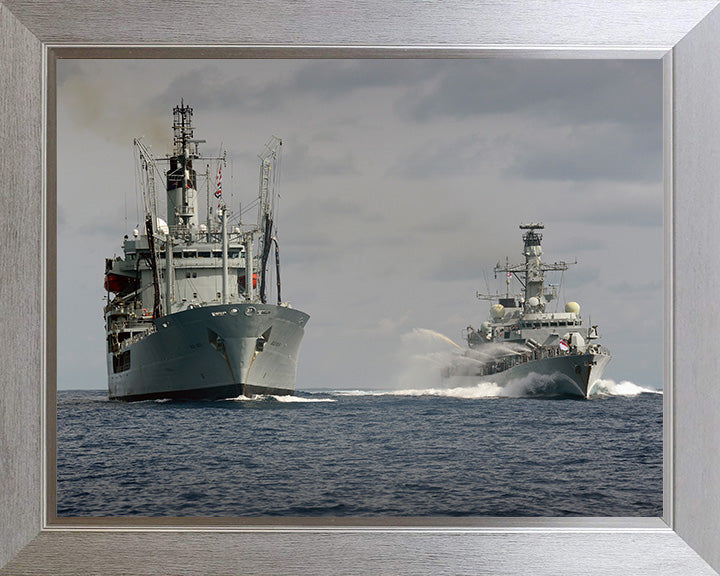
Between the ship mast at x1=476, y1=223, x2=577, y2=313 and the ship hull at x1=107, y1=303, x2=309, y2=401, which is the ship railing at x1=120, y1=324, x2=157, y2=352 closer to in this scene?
the ship hull at x1=107, y1=303, x2=309, y2=401

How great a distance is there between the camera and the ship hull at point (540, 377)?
10117mm

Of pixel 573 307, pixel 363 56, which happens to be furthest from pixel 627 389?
pixel 363 56

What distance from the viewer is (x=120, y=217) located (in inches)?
257

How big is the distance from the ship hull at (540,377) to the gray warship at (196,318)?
8.63 feet

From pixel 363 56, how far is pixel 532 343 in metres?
9.32

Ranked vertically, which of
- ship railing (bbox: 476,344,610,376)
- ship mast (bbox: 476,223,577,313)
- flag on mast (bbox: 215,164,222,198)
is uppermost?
flag on mast (bbox: 215,164,222,198)

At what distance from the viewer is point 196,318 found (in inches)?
485

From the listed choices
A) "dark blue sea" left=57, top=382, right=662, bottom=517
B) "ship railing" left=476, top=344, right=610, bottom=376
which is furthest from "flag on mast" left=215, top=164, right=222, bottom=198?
"ship railing" left=476, top=344, right=610, bottom=376

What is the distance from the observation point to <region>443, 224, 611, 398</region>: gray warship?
22.7 ft

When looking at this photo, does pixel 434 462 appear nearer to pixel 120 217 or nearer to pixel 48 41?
pixel 120 217

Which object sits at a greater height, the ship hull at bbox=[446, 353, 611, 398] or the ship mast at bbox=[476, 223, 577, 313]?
the ship mast at bbox=[476, 223, 577, 313]

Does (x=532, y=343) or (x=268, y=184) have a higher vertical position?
(x=268, y=184)

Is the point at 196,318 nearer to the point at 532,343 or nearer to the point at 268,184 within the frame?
the point at 532,343

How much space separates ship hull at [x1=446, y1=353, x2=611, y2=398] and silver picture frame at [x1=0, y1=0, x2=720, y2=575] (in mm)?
5929
